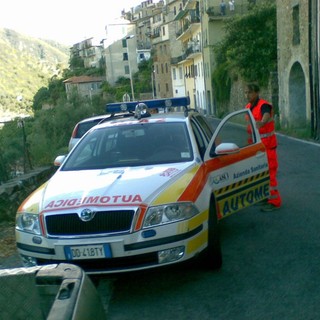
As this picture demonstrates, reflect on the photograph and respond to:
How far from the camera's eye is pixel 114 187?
195 inches

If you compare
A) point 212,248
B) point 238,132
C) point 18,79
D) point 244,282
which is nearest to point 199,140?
point 238,132

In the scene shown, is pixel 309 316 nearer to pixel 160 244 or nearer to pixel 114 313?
pixel 160 244

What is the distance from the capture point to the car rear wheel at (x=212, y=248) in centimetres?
509

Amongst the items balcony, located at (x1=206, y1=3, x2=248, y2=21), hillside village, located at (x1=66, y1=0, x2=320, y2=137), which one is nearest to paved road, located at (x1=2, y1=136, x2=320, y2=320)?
hillside village, located at (x1=66, y1=0, x2=320, y2=137)

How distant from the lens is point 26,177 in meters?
9.34

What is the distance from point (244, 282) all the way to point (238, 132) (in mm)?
2988

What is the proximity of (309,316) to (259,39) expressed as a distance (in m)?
28.1

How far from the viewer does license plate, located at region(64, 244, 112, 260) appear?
452cm

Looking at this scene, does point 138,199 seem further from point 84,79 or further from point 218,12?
point 84,79

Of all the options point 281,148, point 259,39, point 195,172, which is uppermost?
point 259,39

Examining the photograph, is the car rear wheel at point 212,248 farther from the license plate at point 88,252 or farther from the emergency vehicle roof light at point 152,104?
the emergency vehicle roof light at point 152,104

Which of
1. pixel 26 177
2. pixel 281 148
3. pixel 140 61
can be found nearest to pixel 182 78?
pixel 140 61

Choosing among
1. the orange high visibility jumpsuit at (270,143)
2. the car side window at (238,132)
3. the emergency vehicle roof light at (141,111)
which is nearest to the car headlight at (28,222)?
the emergency vehicle roof light at (141,111)

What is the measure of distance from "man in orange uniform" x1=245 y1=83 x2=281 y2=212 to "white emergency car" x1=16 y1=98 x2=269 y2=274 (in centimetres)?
113
